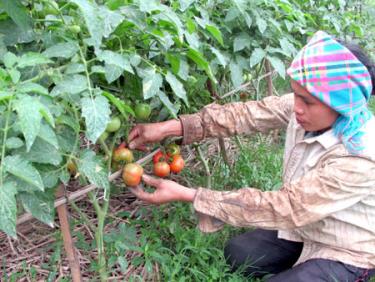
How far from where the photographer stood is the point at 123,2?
1506 mm

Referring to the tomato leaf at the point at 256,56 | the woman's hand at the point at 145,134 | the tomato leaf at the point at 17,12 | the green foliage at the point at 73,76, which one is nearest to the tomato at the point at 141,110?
the green foliage at the point at 73,76

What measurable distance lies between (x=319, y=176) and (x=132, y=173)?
64 centimetres

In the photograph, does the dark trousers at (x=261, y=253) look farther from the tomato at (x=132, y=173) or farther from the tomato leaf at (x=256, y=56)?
the tomato leaf at (x=256, y=56)

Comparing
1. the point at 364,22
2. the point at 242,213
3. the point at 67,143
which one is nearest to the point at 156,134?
the point at 242,213

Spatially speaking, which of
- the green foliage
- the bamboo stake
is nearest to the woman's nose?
the green foliage

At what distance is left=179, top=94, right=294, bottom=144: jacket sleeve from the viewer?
208cm

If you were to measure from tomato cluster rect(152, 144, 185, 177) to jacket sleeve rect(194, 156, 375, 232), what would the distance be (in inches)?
Result: 7.2

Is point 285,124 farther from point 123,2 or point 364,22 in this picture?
point 364,22

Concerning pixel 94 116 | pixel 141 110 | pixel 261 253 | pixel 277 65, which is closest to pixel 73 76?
pixel 94 116

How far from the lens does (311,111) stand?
1705 millimetres

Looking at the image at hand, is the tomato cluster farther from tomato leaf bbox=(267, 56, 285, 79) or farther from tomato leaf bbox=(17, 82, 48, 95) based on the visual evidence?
tomato leaf bbox=(17, 82, 48, 95)

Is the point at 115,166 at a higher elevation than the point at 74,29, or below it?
below

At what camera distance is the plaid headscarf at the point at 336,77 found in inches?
64.2

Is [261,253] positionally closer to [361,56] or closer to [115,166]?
[115,166]
